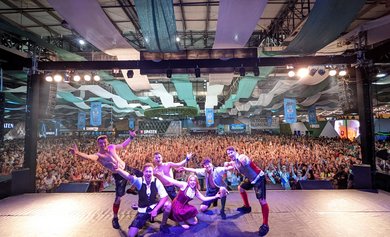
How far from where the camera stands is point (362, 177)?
20.9 feet

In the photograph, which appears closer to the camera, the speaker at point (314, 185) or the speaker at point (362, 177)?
the speaker at point (362, 177)

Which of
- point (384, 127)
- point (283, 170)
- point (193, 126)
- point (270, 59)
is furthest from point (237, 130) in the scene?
point (270, 59)

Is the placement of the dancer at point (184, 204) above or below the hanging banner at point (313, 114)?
below

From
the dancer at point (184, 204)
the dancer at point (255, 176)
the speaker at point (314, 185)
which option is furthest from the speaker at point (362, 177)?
the dancer at point (184, 204)

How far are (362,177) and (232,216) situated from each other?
4242 mm

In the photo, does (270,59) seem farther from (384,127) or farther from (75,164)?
(384,127)

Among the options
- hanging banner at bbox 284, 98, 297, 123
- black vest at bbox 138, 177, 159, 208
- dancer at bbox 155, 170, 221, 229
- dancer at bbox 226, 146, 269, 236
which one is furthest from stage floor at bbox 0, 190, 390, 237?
hanging banner at bbox 284, 98, 297, 123

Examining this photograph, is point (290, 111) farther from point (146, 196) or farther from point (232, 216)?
point (146, 196)

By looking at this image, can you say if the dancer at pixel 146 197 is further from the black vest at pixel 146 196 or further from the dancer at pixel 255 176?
the dancer at pixel 255 176

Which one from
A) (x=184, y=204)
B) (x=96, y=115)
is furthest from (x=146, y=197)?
(x=96, y=115)

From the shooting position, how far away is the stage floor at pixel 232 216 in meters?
4.00

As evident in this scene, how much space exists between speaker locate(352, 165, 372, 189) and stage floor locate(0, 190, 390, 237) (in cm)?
35

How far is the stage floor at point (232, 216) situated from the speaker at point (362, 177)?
0.35 meters

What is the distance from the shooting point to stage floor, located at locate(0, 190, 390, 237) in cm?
400
